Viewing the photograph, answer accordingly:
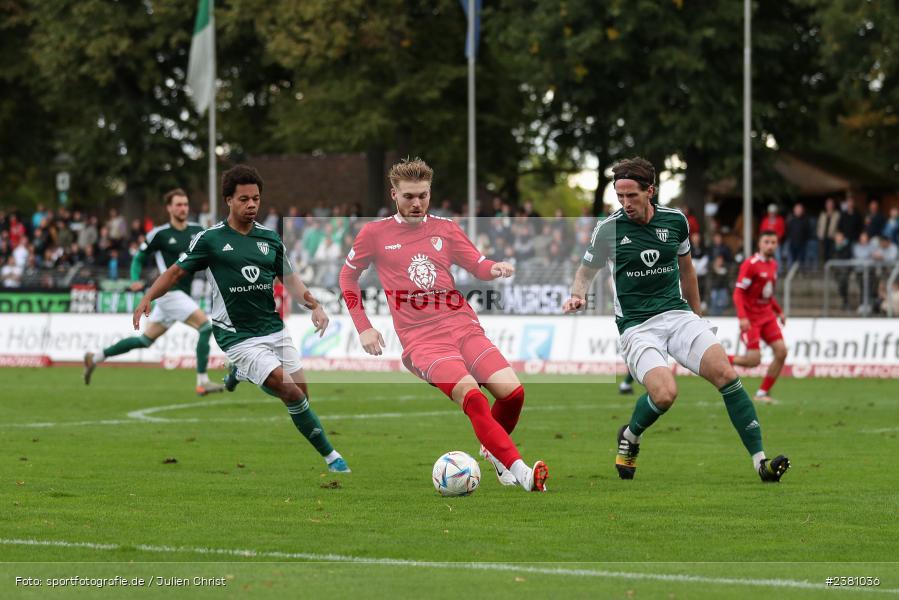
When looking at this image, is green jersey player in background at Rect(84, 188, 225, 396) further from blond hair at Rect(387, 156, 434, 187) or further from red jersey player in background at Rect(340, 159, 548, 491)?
blond hair at Rect(387, 156, 434, 187)

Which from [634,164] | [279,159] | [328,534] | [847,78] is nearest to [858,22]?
[847,78]

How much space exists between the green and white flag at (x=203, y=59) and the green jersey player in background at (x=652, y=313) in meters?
28.0

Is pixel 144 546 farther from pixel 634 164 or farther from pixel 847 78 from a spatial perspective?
pixel 847 78

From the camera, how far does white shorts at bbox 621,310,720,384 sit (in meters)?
11.2

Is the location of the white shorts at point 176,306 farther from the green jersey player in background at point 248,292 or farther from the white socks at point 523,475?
the white socks at point 523,475

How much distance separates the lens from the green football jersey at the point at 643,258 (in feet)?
36.7

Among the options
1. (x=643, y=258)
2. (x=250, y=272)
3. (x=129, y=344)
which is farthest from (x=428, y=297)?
(x=129, y=344)

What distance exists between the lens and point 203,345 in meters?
20.2

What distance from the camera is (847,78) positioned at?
36.9 meters

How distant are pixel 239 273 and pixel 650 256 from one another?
304cm

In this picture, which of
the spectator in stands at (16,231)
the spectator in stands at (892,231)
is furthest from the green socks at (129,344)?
the spectator in stands at (16,231)

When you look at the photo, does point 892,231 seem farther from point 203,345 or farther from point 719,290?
point 203,345

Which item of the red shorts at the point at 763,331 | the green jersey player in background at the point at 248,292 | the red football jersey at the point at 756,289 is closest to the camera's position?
the green jersey player in background at the point at 248,292

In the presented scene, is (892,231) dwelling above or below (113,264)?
above
